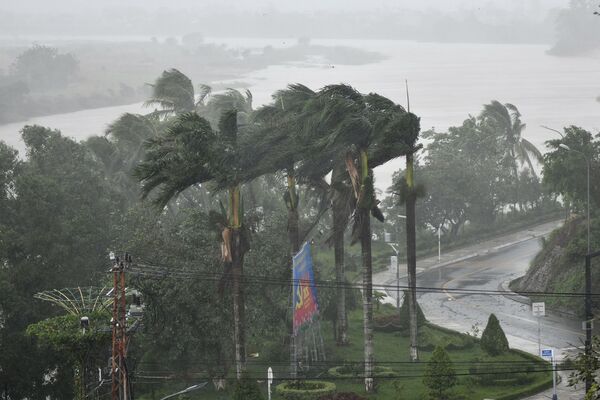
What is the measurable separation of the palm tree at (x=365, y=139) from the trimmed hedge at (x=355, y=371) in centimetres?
139

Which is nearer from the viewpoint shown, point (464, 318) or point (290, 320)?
point (290, 320)

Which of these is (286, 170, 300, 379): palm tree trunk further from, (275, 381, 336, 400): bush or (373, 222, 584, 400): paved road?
(373, 222, 584, 400): paved road

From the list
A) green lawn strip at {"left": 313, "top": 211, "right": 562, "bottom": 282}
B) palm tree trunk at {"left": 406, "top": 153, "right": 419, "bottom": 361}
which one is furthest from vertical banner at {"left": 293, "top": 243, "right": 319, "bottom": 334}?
green lawn strip at {"left": 313, "top": 211, "right": 562, "bottom": 282}

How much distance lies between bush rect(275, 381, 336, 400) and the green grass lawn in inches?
32.7

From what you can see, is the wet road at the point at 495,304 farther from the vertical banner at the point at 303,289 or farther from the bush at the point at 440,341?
the vertical banner at the point at 303,289

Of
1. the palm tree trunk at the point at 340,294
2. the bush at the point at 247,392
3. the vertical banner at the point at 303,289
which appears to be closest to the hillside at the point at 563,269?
the palm tree trunk at the point at 340,294

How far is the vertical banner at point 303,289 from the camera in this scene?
52219mm

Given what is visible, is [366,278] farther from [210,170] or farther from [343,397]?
[210,170]

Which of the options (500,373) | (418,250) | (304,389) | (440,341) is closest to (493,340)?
(500,373)

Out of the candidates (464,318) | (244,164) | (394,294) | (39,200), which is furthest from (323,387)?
(394,294)

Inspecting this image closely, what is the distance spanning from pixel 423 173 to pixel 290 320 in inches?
1928

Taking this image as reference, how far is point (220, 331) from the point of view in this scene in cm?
5641

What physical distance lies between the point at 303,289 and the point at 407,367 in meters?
9.27

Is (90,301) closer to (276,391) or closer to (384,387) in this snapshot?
(276,391)
